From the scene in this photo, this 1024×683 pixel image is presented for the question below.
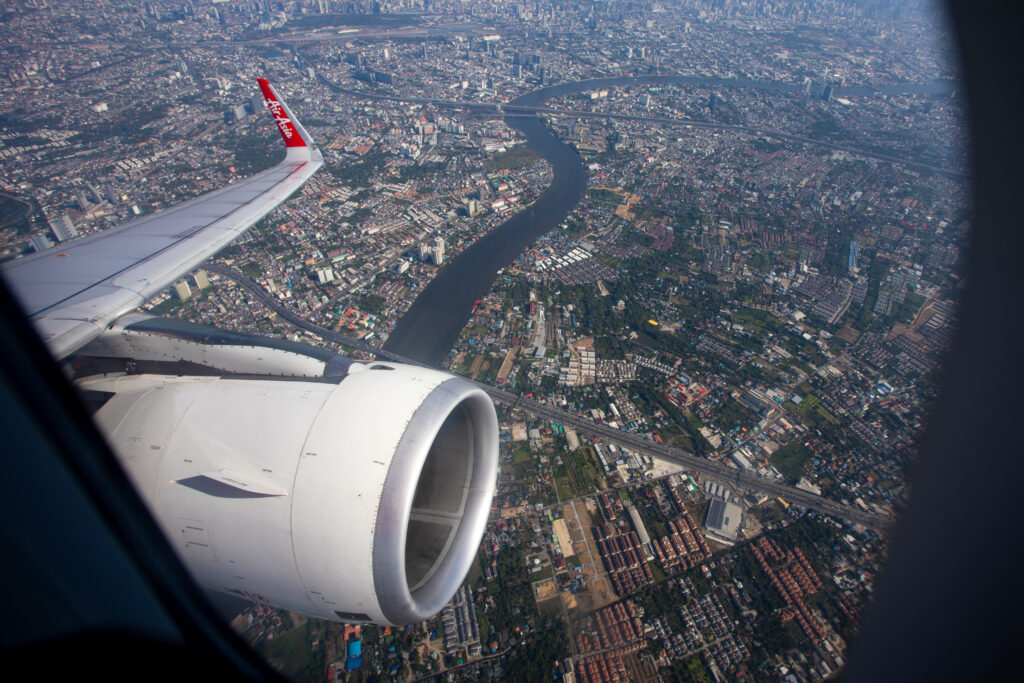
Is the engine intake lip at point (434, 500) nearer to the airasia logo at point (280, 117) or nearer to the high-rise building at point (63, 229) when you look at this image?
the airasia logo at point (280, 117)

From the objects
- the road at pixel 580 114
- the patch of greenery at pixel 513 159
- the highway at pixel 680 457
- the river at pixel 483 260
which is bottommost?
the highway at pixel 680 457

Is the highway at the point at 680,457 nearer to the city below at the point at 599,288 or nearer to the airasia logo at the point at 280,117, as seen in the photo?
the city below at the point at 599,288

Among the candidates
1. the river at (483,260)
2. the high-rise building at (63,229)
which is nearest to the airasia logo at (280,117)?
the river at (483,260)

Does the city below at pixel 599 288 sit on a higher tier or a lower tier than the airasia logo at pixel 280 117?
lower

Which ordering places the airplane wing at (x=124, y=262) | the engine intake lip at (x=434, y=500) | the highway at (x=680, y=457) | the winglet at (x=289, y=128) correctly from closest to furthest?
the engine intake lip at (x=434, y=500) < the airplane wing at (x=124, y=262) < the winglet at (x=289, y=128) < the highway at (x=680, y=457)

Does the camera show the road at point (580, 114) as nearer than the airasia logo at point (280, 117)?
No

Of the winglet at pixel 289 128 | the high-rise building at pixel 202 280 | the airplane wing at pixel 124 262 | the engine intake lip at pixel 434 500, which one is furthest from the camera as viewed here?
the high-rise building at pixel 202 280

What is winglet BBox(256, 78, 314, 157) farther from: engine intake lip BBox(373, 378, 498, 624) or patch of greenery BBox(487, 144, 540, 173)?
patch of greenery BBox(487, 144, 540, 173)

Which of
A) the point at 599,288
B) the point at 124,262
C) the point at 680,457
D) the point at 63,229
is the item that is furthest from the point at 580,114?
the point at 124,262
